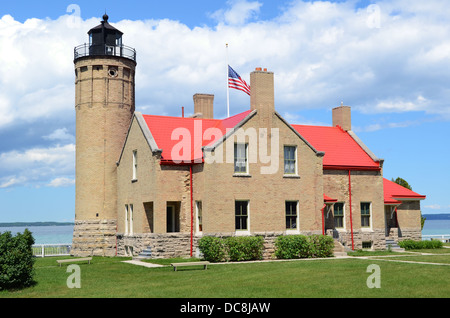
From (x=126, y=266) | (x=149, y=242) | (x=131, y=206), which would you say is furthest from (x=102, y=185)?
(x=126, y=266)

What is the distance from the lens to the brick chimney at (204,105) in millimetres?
37562

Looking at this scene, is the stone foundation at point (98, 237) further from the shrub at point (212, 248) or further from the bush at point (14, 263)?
the bush at point (14, 263)

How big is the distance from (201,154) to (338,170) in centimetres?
999

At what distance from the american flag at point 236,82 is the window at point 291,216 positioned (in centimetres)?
756

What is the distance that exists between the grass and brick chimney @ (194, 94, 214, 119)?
51.0 feet

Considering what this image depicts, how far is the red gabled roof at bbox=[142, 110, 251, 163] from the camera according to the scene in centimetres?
3027

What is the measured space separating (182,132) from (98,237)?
34.0 feet

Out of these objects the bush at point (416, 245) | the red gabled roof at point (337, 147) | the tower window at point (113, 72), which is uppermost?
the tower window at point (113, 72)

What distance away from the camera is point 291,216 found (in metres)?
30.2

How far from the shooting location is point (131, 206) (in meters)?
33.9

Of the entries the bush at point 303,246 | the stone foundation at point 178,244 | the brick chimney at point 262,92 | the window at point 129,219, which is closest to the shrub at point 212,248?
the stone foundation at point 178,244
